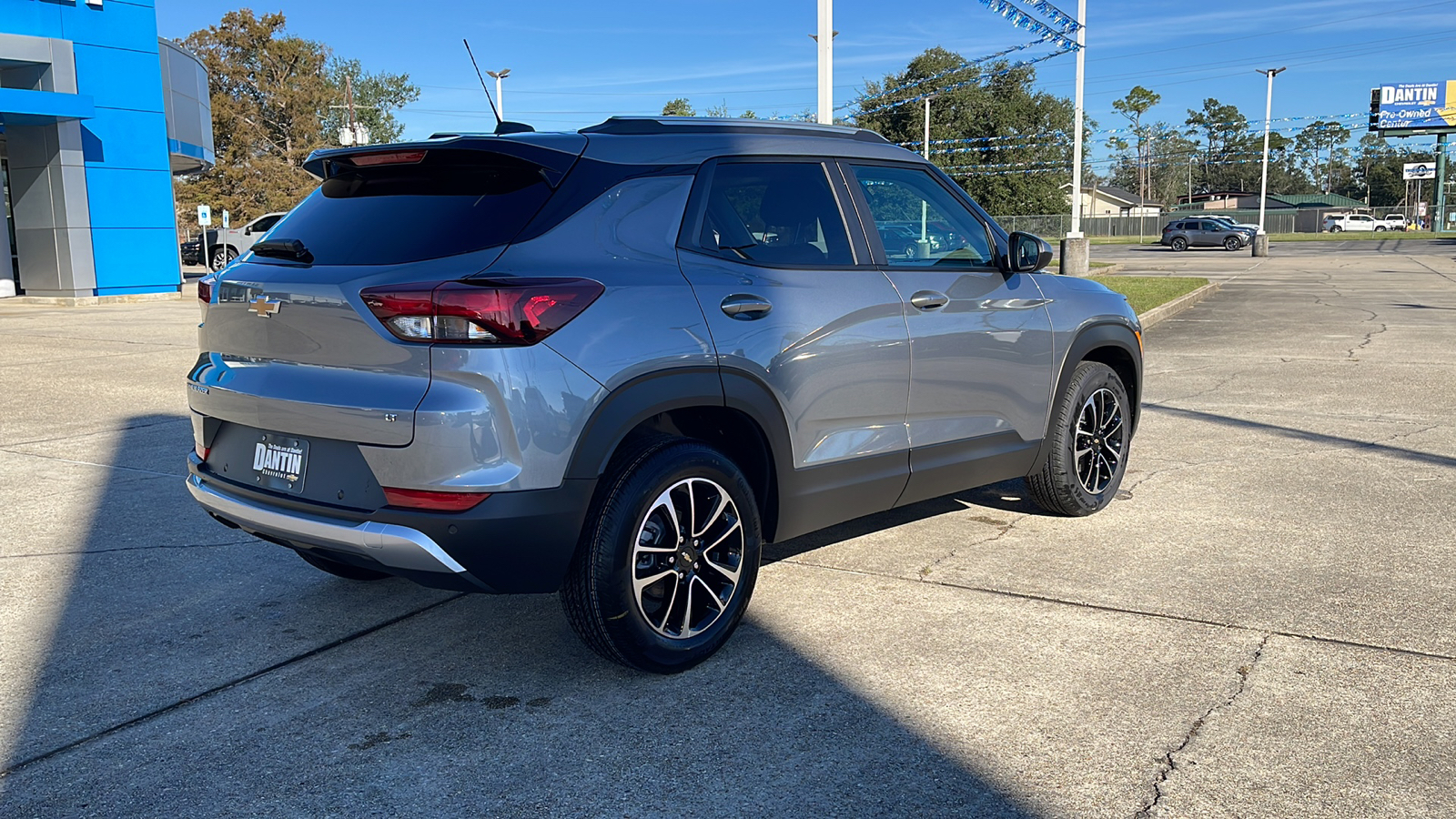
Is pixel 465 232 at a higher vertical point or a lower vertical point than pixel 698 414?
higher

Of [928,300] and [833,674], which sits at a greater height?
[928,300]

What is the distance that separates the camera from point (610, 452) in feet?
11.9

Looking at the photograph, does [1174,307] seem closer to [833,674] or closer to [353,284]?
[833,674]

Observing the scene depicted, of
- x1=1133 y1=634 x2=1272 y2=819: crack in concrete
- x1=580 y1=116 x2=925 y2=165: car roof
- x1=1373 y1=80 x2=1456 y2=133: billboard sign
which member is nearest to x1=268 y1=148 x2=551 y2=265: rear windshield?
x1=580 y1=116 x2=925 y2=165: car roof

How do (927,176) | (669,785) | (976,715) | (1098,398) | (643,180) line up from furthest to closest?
(1098,398)
(927,176)
(643,180)
(976,715)
(669,785)

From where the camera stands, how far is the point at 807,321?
424cm

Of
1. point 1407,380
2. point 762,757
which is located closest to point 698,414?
point 762,757

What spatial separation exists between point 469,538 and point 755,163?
1842 mm

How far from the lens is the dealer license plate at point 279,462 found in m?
3.74

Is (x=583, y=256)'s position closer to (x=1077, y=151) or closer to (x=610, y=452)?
(x=610, y=452)

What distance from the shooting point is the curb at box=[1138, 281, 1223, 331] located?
17309mm

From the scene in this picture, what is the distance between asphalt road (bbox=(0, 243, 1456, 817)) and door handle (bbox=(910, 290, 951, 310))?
3.79 feet

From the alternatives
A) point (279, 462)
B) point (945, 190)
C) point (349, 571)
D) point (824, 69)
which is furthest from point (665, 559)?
point (824, 69)

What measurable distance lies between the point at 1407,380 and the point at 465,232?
9923 mm
